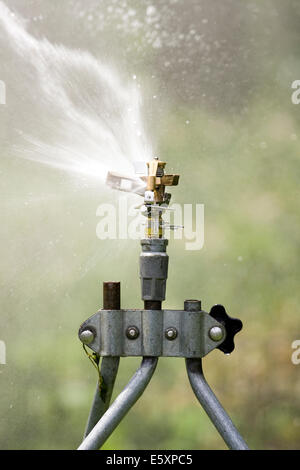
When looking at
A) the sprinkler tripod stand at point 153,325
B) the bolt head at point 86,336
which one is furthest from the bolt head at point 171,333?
the bolt head at point 86,336

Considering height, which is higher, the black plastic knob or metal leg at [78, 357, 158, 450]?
the black plastic knob

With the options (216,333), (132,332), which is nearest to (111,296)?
(132,332)

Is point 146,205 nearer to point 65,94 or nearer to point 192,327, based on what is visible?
point 192,327

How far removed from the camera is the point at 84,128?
1361 mm

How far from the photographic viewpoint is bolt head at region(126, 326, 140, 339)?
41.4 inches

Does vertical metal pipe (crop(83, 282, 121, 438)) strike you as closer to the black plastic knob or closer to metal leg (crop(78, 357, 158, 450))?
metal leg (crop(78, 357, 158, 450))

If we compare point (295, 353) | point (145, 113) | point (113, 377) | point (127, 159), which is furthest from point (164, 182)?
point (295, 353)

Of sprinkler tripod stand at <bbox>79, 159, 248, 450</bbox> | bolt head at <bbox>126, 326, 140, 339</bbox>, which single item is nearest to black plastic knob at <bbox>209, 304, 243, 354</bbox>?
sprinkler tripod stand at <bbox>79, 159, 248, 450</bbox>

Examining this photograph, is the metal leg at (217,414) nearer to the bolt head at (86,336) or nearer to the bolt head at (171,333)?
the bolt head at (171,333)

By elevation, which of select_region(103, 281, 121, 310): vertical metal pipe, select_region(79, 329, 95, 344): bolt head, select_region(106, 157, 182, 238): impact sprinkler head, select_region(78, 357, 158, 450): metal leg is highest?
select_region(106, 157, 182, 238): impact sprinkler head

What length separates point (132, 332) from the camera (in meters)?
1.05

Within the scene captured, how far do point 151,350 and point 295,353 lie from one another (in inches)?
24.0

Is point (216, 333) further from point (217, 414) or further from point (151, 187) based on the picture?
point (151, 187)

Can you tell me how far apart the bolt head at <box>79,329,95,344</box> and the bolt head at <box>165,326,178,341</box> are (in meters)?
0.12
